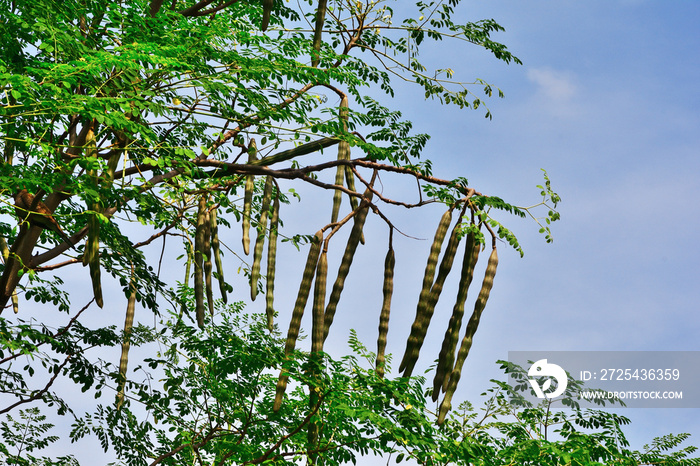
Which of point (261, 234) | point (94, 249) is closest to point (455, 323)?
point (261, 234)

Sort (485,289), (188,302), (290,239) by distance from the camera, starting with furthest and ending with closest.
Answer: (188,302) → (290,239) → (485,289)

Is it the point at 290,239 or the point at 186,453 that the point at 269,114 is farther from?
the point at 186,453

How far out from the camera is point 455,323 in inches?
198

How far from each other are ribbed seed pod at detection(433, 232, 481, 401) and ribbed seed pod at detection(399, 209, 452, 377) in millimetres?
197

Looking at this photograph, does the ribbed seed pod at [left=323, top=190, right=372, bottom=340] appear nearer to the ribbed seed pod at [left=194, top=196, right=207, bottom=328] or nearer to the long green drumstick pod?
the long green drumstick pod

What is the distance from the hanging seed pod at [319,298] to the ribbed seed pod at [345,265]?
5 cm

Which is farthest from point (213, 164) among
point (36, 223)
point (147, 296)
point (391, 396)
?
point (391, 396)

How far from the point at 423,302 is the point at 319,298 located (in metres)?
0.82

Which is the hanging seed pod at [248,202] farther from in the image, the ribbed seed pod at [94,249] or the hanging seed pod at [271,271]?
the ribbed seed pod at [94,249]

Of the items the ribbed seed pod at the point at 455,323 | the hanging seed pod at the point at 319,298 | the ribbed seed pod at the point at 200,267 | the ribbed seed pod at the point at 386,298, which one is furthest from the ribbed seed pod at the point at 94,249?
the ribbed seed pod at the point at 455,323

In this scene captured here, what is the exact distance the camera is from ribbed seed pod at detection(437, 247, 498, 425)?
506cm

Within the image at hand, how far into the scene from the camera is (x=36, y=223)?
6785 millimetres

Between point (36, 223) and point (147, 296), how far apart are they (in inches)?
83.7

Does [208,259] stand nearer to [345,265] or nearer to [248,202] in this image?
[248,202]
